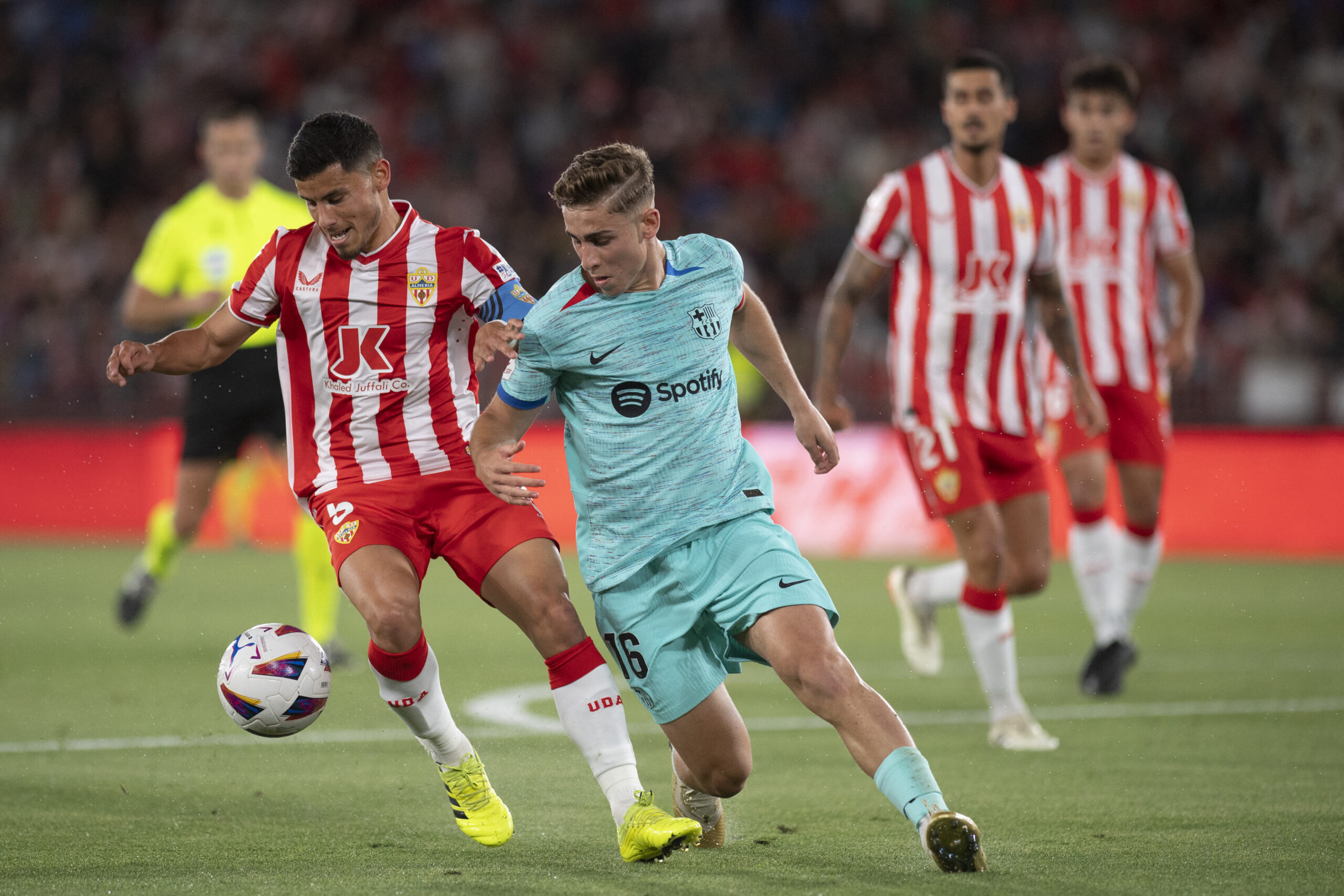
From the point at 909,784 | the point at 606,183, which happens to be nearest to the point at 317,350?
the point at 606,183

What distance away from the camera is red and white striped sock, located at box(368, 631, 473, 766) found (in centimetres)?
432

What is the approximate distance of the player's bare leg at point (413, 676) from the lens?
4238 millimetres

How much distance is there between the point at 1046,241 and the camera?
20.5 ft

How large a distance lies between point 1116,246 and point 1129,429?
0.91m

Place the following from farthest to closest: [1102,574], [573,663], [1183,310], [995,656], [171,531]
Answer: [171,531] < [1183,310] < [1102,574] < [995,656] < [573,663]

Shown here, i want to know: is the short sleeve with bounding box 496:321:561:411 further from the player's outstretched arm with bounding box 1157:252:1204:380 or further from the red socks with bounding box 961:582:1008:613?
the player's outstretched arm with bounding box 1157:252:1204:380

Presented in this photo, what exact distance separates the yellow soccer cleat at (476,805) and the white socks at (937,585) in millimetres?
3107

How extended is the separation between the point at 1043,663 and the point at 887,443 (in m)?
5.33

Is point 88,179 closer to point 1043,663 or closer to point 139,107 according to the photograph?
point 139,107

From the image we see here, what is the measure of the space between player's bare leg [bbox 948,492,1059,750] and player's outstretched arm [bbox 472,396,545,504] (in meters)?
2.42

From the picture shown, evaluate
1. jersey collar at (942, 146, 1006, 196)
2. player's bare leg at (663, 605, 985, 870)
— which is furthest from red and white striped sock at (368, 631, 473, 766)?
jersey collar at (942, 146, 1006, 196)

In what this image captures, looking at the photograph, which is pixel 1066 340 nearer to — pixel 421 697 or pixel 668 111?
pixel 421 697

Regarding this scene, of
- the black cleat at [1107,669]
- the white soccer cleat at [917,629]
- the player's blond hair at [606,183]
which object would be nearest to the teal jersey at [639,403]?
the player's blond hair at [606,183]

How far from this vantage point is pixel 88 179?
17594 millimetres
